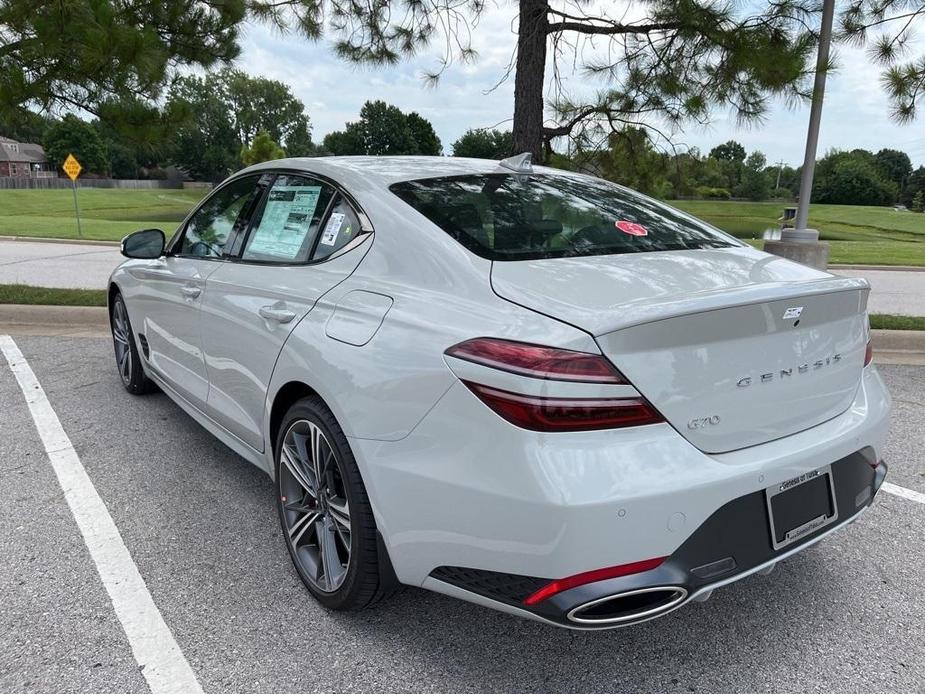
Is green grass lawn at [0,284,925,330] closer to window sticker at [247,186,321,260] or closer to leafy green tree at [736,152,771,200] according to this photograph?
window sticker at [247,186,321,260]

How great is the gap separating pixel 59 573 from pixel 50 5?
564 cm

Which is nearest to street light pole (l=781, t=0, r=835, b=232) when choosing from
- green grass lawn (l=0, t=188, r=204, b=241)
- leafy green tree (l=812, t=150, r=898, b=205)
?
green grass lawn (l=0, t=188, r=204, b=241)

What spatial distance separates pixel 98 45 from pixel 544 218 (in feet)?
18.2

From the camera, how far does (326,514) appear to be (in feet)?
7.99

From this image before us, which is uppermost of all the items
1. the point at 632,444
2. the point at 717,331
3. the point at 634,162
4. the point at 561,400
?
the point at 634,162

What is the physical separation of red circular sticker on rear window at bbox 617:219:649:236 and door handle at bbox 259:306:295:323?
1.25m

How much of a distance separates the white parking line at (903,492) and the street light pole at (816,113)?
4.16m

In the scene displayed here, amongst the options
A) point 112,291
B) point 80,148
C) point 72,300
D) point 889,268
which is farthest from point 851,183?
point 80,148

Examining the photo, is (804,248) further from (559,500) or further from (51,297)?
(51,297)

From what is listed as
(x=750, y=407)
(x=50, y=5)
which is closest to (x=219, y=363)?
(x=750, y=407)

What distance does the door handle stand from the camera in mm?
2543

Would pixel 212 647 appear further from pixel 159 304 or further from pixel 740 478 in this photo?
pixel 159 304

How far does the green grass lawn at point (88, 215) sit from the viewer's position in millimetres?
23125

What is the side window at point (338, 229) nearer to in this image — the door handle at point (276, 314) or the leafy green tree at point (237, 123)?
the door handle at point (276, 314)
